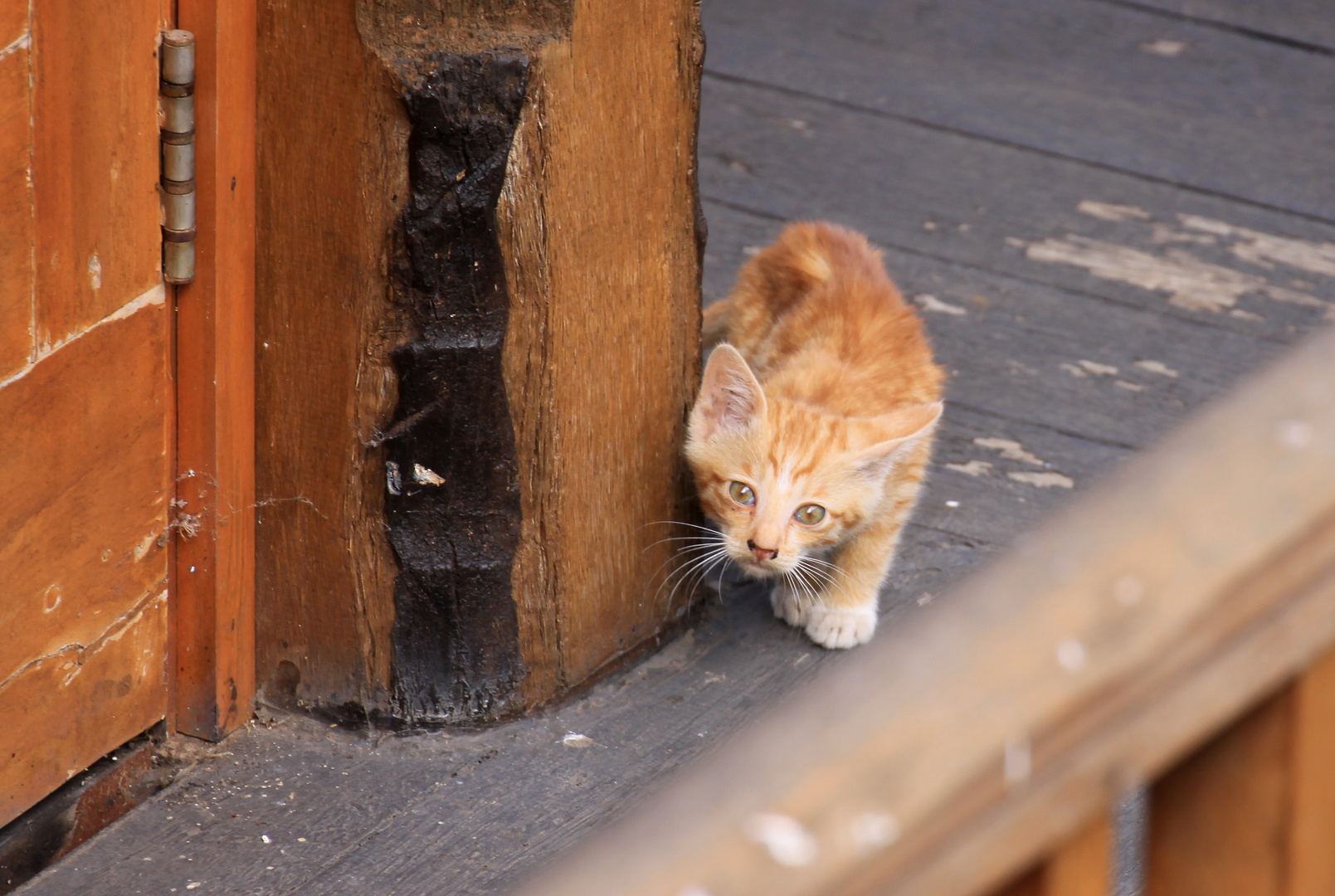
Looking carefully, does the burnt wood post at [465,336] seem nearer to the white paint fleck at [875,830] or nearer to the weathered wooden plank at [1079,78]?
the white paint fleck at [875,830]

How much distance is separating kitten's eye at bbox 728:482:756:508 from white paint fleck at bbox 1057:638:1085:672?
6.08ft

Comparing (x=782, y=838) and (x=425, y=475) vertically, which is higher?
(x=782, y=838)

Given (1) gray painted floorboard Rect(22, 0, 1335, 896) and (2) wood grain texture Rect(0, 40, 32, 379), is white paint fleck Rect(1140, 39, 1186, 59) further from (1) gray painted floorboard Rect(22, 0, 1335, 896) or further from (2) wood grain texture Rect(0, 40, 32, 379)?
(2) wood grain texture Rect(0, 40, 32, 379)

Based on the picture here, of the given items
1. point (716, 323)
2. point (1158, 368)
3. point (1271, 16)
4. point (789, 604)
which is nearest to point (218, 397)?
point (789, 604)

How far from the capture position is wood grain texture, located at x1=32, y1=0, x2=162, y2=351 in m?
1.66

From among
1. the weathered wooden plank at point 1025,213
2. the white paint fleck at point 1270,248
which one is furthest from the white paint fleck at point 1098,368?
the white paint fleck at point 1270,248

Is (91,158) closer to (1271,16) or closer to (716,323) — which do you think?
(716,323)

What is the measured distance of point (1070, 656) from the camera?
0.54 meters

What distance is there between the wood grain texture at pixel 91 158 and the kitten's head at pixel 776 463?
924 millimetres

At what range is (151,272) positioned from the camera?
6.16ft

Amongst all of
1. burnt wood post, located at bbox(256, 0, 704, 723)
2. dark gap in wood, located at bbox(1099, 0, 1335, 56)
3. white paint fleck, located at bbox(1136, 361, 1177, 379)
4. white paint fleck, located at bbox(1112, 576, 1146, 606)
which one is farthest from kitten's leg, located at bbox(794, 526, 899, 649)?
dark gap in wood, located at bbox(1099, 0, 1335, 56)

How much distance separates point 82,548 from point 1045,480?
5.99 ft

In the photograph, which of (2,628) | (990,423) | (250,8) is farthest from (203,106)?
(990,423)

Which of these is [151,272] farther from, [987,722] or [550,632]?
[987,722]
